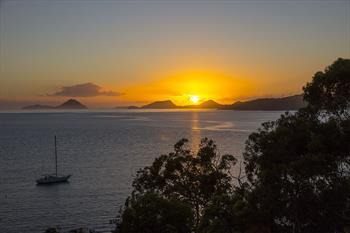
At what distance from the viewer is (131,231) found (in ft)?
63.9

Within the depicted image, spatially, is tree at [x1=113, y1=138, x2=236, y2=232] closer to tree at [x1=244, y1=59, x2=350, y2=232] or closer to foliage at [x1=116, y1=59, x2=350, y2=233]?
foliage at [x1=116, y1=59, x2=350, y2=233]

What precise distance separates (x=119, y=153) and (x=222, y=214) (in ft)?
328

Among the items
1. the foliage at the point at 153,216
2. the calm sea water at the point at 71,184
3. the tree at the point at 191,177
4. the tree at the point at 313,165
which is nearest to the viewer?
the tree at the point at 313,165

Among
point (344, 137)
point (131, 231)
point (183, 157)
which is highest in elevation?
point (344, 137)

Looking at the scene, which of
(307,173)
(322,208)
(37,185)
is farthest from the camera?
(37,185)

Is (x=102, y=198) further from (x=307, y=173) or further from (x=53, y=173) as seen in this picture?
(x=307, y=173)

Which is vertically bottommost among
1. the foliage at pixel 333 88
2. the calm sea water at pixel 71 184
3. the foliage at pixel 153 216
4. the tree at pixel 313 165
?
the calm sea water at pixel 71 184

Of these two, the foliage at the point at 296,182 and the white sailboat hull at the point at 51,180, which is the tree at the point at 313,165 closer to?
the foliage at the point at 296,182

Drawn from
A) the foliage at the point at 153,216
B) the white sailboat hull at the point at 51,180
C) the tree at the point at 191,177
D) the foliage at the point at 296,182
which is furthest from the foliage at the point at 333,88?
the white sailboat hull at the point at 51,180

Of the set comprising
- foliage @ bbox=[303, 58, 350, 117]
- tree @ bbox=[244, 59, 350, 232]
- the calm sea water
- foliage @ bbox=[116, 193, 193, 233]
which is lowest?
the calm sea water

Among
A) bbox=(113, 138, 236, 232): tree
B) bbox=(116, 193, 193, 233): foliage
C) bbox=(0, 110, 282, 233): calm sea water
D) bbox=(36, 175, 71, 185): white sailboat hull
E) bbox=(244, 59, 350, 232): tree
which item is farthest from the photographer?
bbox=(36, 175, 71, 185): white sailboat hull

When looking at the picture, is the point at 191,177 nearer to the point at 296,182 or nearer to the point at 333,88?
the point at 296,182


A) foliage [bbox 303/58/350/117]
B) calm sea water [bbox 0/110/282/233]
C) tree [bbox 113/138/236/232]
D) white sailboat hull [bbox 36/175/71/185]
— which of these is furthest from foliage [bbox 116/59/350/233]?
white sailboat hull [bbox 36/175/71/185]

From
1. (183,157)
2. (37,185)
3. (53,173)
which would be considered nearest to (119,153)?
(53,173)
